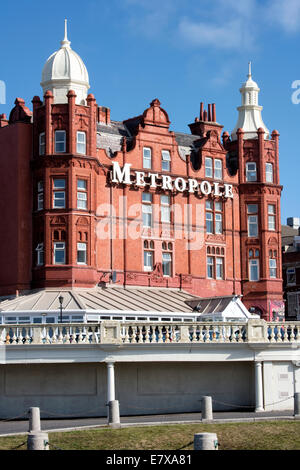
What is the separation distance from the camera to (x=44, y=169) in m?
64.5

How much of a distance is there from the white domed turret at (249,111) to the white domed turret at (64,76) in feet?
50.1

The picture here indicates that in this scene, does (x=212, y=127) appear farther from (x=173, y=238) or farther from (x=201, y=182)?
(x=173, y=238)

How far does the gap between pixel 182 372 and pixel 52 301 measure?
15.8 metres

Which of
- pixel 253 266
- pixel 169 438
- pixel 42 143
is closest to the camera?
pixel 169 438

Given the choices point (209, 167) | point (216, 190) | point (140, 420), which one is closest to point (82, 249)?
point (216, 190)

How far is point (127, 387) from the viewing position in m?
45.9

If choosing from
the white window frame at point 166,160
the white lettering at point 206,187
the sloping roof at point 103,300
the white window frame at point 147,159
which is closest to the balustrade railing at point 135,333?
the sloping roof at point 103,300

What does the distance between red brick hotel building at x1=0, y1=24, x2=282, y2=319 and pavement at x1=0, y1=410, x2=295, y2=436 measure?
20607 millimetres

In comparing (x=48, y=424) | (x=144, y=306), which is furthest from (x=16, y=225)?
(x=48, y=424)

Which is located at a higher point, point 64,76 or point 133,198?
point 64,76

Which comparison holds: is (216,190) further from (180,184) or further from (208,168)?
(180,184)

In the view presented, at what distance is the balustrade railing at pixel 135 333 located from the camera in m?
44.2

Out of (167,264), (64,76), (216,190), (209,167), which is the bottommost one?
(167,264)

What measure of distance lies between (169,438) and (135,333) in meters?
9.48
